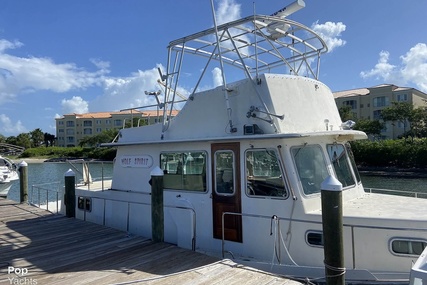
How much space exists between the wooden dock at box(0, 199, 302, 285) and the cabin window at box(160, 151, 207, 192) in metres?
1.21

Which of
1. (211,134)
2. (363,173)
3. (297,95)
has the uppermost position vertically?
(297,95)

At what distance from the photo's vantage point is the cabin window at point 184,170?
669 centimetres

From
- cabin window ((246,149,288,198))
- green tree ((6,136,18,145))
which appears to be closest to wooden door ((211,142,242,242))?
cabin window ((246,149,288,198))

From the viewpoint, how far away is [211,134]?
665 centimetres

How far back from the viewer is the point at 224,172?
6.37 metres

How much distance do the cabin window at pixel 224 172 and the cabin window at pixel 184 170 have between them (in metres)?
0.31

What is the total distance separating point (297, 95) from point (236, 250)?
3011 millimetres

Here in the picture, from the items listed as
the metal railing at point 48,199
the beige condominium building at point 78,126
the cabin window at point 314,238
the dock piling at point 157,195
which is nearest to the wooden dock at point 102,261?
the dock piling at point 157,195

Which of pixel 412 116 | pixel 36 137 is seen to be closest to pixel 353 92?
pixel 412 116

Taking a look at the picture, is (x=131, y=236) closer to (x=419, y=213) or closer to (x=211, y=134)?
(x=211, y=134)

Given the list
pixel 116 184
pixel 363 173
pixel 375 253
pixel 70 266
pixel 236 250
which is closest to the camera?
pixel 375 253

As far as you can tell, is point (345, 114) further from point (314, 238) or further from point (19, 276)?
point (19, 276)

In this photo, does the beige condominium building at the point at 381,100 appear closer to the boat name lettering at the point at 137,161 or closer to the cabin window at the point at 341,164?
the cabin window at the point at 341,164

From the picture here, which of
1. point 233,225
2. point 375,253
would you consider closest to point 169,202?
point 233,225
